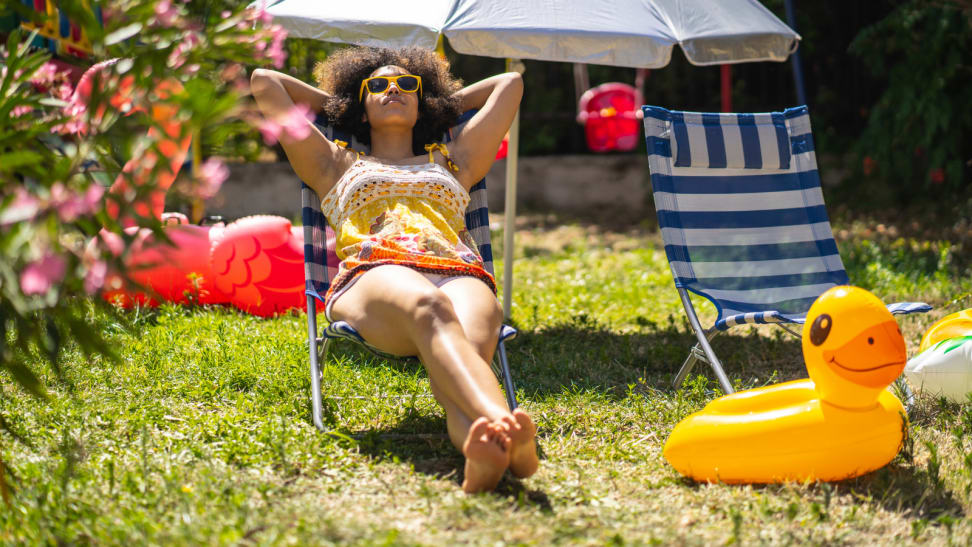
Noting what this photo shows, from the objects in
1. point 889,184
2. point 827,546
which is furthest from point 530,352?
point 889,184

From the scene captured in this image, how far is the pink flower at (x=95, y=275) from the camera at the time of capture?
1.78 meters

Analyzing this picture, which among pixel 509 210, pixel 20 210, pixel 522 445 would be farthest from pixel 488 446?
pixel 509 210

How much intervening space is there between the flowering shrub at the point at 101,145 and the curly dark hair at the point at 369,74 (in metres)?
1.18

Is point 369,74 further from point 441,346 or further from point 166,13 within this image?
point 166,13

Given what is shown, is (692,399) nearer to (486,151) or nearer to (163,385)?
(486,151)

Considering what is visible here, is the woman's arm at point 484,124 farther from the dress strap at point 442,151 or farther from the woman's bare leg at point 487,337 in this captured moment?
the woman's bare leg at point 487,337

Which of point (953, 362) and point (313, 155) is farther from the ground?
point (313, 155)

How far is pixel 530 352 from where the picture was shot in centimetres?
416

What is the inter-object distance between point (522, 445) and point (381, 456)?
63cm

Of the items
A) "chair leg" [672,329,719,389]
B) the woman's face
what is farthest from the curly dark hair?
"chair leg" [672,329,719,389]

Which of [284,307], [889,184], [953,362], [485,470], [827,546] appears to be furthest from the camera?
[889,184]

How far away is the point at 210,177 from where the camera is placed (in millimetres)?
1783

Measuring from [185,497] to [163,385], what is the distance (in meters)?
1.14

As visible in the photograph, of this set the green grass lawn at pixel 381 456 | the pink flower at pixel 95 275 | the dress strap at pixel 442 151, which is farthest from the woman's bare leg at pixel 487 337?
the pink flower at pixel 95 275
